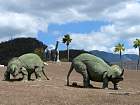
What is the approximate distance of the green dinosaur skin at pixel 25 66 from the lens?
33.5 m

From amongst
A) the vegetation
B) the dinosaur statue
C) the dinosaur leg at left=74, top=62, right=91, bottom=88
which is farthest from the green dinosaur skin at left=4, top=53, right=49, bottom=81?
the vegetation

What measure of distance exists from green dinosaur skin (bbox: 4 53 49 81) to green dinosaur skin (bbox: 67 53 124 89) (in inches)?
169

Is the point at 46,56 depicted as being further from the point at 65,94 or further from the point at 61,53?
the point at 65,94

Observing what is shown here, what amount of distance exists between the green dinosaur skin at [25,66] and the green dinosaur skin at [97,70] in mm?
4280

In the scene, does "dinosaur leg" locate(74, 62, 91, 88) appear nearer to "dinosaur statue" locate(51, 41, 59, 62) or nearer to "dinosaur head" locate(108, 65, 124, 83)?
"dinosaur head" locate(108, 65, 124, 83)

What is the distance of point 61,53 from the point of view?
4621 inches

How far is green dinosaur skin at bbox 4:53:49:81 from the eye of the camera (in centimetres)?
3347

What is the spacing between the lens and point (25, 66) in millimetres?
33938

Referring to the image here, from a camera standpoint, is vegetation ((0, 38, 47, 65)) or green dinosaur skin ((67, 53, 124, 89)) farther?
vegetation ((0, 38, 47, 65))

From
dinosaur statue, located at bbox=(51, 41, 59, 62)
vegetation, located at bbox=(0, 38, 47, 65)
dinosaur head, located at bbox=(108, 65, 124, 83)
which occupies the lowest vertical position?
dinosaur head, located at bbox=(108, 65, 124, 83)

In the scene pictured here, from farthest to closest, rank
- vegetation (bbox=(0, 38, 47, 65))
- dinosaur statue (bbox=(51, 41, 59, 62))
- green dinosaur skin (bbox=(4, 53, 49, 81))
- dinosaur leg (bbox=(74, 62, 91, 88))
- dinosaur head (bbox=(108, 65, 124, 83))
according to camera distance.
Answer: vegetation (bbox=(0, 38, 47, 65)) → dinosaur statue (bbox=(51, 41, 59, 62)) → green dinosaur skin (bbox=(4, 53, 49, 81)) → dinosaur leg (bbox=(74, 62, 91, 88)) → dinosaur head (bbox=(108, 65, 124, 83))

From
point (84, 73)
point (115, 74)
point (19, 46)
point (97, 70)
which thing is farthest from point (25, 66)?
point (19, 46)

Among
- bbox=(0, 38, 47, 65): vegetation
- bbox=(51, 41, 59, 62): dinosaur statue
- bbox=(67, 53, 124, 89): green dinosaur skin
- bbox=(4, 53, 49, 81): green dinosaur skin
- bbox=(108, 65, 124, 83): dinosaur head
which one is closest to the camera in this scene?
bbox=(108, 65, 124, 83): dinosaur head

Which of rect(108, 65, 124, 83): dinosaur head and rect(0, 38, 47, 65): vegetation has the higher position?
rect(0, 38, 47, 65): vegetation
